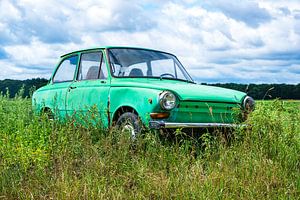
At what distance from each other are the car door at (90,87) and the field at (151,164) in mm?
746

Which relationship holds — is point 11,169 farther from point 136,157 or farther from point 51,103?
point 51,103

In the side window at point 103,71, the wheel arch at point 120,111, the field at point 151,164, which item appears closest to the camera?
the field at point 151,164

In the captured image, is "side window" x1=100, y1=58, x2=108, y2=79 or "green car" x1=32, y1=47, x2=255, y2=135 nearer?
"green car" x1=32, y1=47, x2=255, y2=135

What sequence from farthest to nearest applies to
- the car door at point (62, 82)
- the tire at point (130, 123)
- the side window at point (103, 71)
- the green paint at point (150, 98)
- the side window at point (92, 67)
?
the car door at point (62, 82)
the side window at point (92, 67)
the side window at point (103, 71)
the green paint at point (150, 98)
the tire at point (130, 123)

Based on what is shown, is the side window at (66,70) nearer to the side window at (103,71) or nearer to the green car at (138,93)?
the green car at (138,93)

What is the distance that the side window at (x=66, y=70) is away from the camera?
911cm

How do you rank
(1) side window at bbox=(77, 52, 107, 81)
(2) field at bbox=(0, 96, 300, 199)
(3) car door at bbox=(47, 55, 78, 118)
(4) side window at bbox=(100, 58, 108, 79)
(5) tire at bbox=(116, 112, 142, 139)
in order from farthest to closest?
(3) car door at bbox=(47, 55, 78, 118), (1) side window at bbox=(77, 52, 107, 81), (4) side window at bbox=(100, 58, 108, 79), (5) tire at bbox=(116, 112, 142, 139), (2) field at bbox=(0, 96, 300, 199)

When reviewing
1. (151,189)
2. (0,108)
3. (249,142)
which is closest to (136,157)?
(151,189)

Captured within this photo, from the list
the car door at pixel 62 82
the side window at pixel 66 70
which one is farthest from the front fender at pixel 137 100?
the side window at pixel 66 70

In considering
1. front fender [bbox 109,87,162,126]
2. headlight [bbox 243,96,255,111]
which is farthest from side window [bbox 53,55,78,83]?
headlight [bbox 243,96,255,111]

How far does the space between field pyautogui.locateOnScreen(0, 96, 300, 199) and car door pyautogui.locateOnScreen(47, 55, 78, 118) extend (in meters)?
1.52

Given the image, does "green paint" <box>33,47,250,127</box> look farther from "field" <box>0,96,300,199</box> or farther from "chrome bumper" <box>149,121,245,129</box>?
"field" <box>0,96,300,199</box>

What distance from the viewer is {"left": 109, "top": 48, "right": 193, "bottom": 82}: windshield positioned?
314 inches

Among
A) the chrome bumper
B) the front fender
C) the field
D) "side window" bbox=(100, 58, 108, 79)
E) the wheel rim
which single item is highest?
"side window" bbox=(100, 58, 108, 79)
